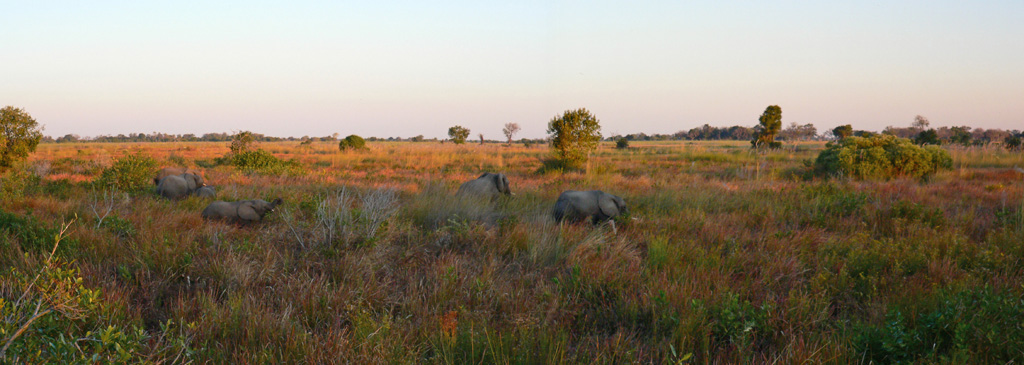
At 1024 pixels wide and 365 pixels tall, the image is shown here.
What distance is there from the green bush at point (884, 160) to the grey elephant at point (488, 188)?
8.18 metres

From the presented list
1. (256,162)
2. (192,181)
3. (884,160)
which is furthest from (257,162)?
(884,160)

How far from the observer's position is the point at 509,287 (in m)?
3.21

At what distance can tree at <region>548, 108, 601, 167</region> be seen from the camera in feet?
46.5

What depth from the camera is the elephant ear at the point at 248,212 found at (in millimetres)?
5352

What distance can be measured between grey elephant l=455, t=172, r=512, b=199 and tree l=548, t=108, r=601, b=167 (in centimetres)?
668

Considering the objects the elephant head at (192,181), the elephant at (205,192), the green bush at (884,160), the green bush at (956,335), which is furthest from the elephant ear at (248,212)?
the green bush at (884,160)

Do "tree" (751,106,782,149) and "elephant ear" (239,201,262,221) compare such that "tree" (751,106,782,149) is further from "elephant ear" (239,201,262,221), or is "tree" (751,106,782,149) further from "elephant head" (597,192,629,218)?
"elephant ear" (239,201,262,221)

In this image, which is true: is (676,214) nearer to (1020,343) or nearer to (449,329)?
(1020,343)

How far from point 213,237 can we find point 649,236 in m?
4.04

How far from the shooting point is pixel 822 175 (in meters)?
11.8

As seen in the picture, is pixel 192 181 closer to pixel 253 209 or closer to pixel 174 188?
pixel 174 188

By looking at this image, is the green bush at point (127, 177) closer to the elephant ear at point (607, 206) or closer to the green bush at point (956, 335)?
the elephant ear at point (607, 206)

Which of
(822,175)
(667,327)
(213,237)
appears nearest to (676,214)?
A: (667,327)

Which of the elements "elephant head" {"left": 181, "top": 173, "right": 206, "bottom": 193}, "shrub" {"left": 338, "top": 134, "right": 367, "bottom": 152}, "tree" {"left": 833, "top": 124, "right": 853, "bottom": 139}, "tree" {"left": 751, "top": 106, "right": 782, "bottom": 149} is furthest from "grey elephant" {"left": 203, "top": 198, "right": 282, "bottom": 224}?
"tree" {"left": 833, "top": 124, "right": 853, "bottom": 139}
